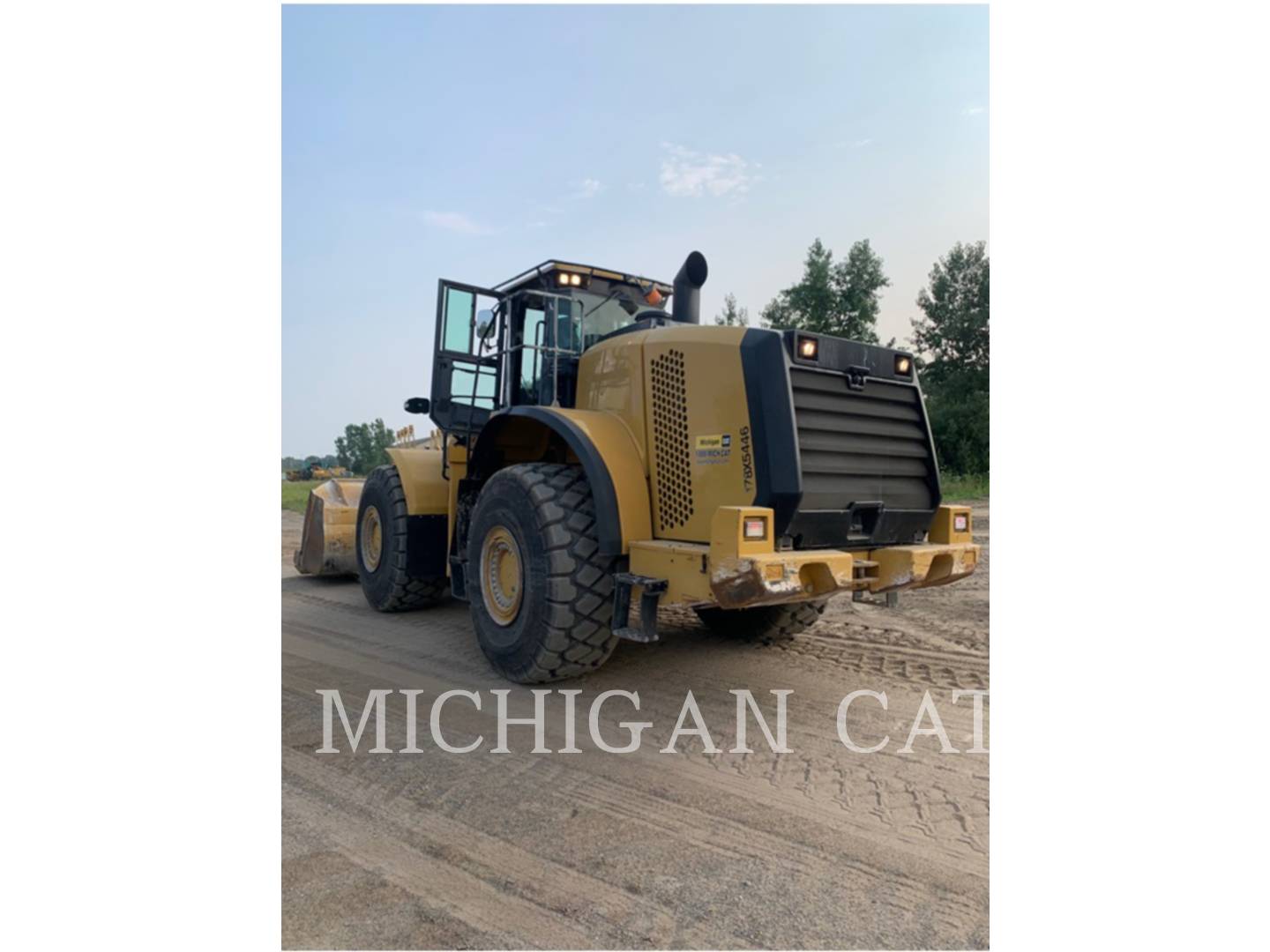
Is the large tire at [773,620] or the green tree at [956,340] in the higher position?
the green tree at [956,340]

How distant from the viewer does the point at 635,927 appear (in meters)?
2.47

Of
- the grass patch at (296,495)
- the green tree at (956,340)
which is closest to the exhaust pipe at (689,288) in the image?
the green tree at (956,340)

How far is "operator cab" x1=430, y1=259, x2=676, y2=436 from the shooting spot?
579 centimetres

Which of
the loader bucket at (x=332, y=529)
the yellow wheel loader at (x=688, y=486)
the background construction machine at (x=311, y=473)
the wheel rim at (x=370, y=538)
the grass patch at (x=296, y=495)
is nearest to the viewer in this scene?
the yellow wheel loader at (x=688, y=486)

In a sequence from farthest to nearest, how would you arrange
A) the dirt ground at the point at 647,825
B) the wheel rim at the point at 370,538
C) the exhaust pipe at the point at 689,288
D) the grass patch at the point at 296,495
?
the grass patch at the point at 296,495, the wheel rim at the point at 370,538, the exhaust pipe at the point at 689,288, the dirt ground at the point at 647,825

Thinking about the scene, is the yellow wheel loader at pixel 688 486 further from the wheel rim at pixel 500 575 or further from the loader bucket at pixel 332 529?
the loader bucket at pixel 332 529

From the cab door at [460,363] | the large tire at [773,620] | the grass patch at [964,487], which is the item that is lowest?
the large tire at [773,620]

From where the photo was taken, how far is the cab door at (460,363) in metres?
6.71

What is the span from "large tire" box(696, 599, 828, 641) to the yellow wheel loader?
0.05ft

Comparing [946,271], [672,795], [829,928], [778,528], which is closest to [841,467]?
[778,528]

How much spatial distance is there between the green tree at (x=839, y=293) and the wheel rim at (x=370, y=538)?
2118 cm

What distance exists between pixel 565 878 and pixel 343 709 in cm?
240

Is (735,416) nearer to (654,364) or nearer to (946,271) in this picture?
(654,364)

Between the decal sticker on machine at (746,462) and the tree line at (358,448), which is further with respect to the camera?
the tree line at (358,448)
